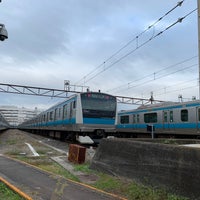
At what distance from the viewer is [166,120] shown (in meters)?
21.7

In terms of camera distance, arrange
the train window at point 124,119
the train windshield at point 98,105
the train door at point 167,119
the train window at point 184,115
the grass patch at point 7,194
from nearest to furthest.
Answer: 1. the grass patch at point 7,194
2. the train windshield at point 98,105
3. the train window at point 184,115
4. the train door at point 167,119
5. the train window at point 124,119

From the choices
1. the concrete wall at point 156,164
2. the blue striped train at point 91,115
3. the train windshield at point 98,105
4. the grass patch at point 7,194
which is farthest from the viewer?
the train windshield at point 98,105

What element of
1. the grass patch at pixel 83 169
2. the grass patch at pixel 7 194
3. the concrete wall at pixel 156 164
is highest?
the concrete wall at pixel 156 164

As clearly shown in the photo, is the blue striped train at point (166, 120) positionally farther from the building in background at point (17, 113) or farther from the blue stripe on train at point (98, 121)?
the building in background at point (17, 113)

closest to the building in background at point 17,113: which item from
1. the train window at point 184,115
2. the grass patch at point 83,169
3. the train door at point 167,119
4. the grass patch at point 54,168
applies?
the train door at point 167,119

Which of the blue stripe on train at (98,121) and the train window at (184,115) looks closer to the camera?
the blue stripe on train at (98,121)

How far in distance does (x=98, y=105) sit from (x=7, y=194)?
1278 cm

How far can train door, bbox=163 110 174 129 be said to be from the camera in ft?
69.1

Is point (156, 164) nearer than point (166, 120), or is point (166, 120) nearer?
point (156, 164)

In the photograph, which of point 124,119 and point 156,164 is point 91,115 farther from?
point 156,164

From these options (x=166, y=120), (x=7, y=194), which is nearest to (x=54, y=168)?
(x=7, y=194)

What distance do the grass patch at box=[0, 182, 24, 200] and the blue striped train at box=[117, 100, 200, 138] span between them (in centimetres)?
989

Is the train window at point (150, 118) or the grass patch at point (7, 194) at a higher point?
the train window at point (150, 118)

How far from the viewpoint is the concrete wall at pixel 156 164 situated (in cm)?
572
